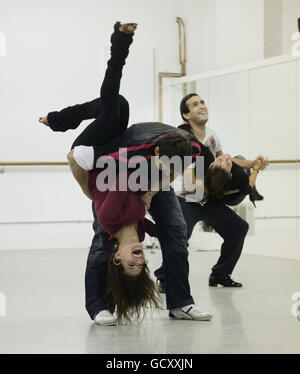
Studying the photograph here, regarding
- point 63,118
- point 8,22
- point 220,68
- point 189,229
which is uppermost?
point 8,22

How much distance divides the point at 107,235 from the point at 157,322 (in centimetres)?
50

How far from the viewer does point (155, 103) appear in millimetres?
8406

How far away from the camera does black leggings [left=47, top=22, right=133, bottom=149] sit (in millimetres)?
3064

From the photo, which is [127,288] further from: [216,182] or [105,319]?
[216,182]

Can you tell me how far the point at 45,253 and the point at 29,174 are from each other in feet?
3.54

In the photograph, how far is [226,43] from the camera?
7.93 meters

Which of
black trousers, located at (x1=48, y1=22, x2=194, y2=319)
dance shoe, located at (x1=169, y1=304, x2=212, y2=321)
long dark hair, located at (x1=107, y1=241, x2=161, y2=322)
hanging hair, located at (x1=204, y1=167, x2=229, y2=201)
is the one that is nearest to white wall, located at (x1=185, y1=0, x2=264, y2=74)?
hanging hair, located at (x1=204, y1=167, x2=229, y2=201)

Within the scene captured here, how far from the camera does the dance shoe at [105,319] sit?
3416 mm

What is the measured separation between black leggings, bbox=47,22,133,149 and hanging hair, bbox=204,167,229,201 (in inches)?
37.6

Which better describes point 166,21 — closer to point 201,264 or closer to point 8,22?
point 8,22

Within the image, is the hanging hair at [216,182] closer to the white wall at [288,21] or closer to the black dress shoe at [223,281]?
the black dress shoe at [223,281]

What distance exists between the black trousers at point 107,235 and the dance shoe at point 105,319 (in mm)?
31
